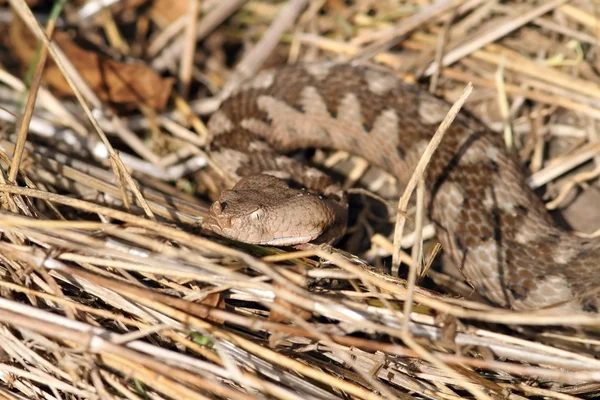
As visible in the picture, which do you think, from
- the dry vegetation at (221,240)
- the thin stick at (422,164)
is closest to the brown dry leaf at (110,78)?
the dry vegetation at (221,240)

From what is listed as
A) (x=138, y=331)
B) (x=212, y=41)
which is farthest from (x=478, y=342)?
(x=212, y=41)

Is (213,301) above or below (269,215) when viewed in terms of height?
below

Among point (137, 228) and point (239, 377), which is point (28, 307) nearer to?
point (137, 228)

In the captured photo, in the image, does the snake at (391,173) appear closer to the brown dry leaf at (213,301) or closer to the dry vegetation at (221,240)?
the dry vegetation at (221,240)

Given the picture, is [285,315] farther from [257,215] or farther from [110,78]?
[110,78]

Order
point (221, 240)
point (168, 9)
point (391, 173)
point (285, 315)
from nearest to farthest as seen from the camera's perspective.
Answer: point (285, 315), point (221, 240), point (391, 173), point (168, 9)

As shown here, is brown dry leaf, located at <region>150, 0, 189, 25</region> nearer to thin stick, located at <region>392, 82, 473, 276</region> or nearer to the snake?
the snake

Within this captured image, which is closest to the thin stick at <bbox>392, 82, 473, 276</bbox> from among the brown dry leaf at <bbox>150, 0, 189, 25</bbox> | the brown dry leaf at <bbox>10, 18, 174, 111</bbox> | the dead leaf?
the dead leaf

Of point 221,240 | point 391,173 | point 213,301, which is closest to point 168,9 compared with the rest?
point 391,173
